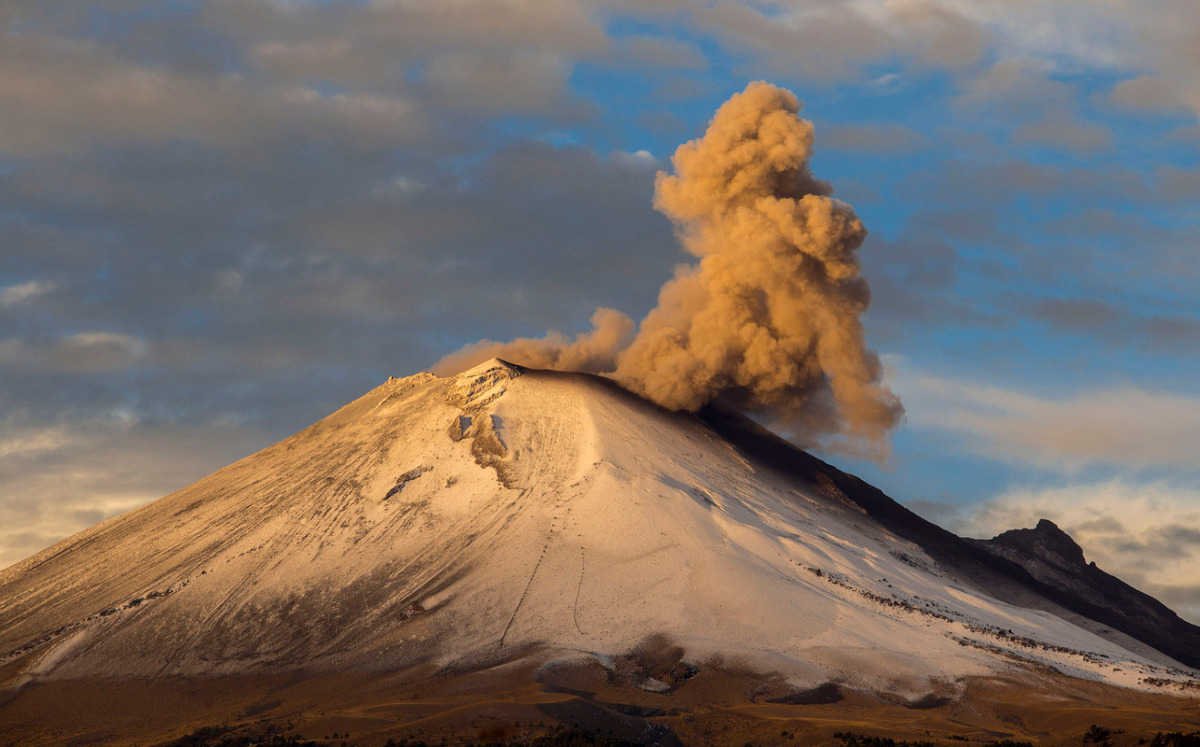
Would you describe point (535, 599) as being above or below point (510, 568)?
below

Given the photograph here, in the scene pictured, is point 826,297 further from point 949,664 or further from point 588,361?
point 949,664

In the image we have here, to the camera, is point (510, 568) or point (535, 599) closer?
point (535, 599)

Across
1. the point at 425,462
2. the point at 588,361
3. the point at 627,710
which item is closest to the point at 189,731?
the point at 627,710

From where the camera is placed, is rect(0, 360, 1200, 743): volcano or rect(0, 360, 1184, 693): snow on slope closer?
rect(0, 360, 1200, 743): volcano

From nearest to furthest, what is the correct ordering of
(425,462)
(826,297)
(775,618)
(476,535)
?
1. (775,618)
2. (476,535)
3. (425,462)
4. (826,297)
